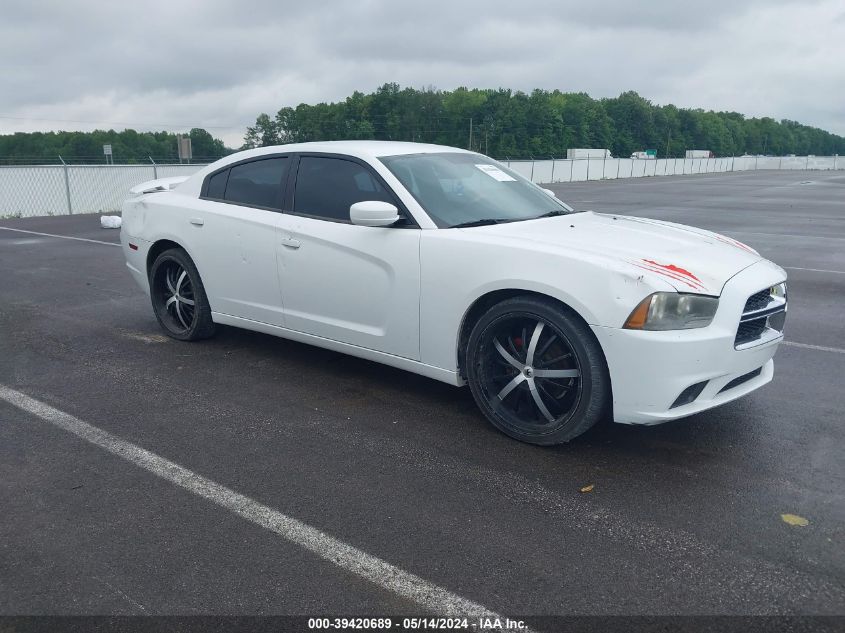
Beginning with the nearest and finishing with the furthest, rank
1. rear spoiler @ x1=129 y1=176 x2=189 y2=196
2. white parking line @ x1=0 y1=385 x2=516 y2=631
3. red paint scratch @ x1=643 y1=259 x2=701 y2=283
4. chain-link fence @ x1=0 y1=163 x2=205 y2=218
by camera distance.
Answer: white parking line @ x1=0 y1=385 x2=516 y2=631 → red paint scratch @ x1=643 y1=259 x2=701 y2=283 → rear spoiler @ x1=129 y1=176 x2=189 y2=196 → chain-link fence @ x1=0 y1=163 x2=205 y2=218

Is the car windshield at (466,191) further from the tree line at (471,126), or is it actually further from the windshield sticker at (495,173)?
the tree line at (471,126)

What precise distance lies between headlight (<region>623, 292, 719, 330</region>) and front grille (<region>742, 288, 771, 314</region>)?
0.31 meters

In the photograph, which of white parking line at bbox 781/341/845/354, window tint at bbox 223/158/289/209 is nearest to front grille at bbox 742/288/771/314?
white parking line at bbox 781/341/845/354

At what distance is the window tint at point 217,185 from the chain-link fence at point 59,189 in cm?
1697

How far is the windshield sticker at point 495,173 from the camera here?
5.33 m

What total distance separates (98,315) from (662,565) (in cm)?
608

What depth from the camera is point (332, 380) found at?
531cm

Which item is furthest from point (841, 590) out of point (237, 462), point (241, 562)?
point (237, 462)

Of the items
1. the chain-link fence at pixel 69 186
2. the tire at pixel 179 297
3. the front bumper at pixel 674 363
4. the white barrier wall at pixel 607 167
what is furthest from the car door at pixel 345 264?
the chain-link fence at pixel 69 186

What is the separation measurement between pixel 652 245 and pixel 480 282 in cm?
98

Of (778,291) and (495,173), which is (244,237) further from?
(778,291)

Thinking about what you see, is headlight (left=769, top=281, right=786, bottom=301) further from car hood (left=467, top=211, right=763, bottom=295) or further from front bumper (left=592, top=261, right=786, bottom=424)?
front bumper (left=592, top=261, right=786, bottom=424)

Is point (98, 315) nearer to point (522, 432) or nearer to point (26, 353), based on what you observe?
point (26, 353)

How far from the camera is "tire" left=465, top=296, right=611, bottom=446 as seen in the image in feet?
12.7
